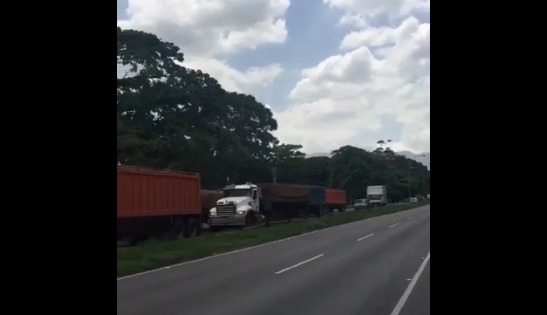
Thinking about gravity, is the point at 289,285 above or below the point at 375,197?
below

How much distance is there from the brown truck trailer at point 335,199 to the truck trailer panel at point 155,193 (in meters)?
30.4

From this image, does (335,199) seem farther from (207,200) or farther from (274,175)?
(207,200)

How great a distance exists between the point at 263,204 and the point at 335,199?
23.7m

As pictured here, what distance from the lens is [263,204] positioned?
43.8m

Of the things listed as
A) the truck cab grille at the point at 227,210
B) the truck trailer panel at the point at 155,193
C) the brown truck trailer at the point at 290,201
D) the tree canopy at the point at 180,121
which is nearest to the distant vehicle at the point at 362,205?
the tree canopy at the point at 180,121

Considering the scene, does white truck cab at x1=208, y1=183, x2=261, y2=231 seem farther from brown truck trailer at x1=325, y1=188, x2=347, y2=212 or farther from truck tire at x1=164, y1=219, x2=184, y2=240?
brown truck trailer at x1=325, y1=188, x2=347, y2=212

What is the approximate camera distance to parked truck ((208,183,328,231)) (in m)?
37.0

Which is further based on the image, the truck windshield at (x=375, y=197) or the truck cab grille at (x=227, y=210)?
Result: the truck windshield at (x=375, y=197)

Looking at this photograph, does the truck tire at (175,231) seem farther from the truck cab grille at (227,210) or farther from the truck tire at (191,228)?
the truck cab grille at (227,210)

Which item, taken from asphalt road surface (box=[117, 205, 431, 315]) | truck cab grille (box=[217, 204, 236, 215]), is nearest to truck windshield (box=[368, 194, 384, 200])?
truck cab grille (box=[217, 204, 236, 215])

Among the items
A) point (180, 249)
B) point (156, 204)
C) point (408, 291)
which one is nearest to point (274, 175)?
point (156, 204)

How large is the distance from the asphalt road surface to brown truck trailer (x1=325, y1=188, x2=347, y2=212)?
134ft

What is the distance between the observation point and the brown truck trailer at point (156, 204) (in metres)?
25.9
